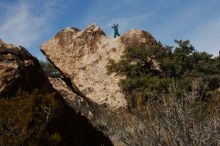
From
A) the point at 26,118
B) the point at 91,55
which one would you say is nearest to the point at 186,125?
the point at 26,118

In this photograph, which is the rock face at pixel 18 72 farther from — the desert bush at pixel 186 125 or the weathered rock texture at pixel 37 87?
the desert bush at pixel 186 125

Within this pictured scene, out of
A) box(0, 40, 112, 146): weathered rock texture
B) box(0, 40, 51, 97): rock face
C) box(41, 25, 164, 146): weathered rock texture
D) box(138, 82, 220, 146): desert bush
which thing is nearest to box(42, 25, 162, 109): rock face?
box(41, 25, 164, 146): weathered rock texture

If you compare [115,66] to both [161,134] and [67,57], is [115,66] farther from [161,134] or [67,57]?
[161,134]

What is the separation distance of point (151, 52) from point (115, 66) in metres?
3.03

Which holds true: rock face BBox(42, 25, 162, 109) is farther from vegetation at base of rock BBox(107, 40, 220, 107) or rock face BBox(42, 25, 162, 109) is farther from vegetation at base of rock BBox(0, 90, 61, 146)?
vegetation at base of rock BBox(0, 90, 61, 146)

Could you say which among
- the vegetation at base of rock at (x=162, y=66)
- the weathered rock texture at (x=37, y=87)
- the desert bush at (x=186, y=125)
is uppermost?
the vegetation at base of rock at (x=162, y=66)

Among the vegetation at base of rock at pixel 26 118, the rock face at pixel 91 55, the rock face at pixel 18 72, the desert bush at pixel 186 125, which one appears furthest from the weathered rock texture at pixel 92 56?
the desert bush at pixel 186 125

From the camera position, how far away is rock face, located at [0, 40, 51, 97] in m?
13.9

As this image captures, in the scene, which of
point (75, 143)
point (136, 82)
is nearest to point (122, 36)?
point (136, 82)

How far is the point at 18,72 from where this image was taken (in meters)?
14.2

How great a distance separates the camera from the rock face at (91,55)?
124 ft

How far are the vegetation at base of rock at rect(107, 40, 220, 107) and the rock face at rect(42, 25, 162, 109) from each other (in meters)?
1.11

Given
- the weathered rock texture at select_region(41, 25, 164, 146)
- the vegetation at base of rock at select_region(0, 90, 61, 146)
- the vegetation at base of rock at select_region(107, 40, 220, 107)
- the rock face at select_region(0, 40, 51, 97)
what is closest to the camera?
the vegetation at base of rock at select_region(0, 90, 61, 146)

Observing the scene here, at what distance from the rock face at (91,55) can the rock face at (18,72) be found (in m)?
21.4
